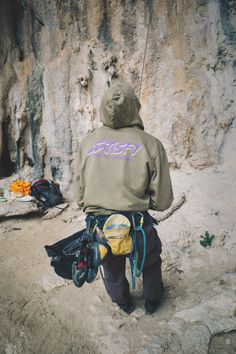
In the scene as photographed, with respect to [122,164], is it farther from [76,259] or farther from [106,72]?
[106,72]

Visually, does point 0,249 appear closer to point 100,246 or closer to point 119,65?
point 100,246

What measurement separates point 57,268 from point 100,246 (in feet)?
1.51

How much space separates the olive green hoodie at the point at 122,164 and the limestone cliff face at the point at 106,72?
124 inches

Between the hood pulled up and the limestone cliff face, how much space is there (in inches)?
126

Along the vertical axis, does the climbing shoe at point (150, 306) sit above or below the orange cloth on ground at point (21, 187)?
above

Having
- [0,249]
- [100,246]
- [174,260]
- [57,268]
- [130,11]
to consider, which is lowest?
[0,249]

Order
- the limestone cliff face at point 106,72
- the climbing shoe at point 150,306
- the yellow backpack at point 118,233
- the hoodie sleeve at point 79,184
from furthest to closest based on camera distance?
the limestone cliff face at point 106,72 < the climbing shoe at point 150,306 < the hoodie sleeve at point 79,184 < the yellow backpack at point 118,233

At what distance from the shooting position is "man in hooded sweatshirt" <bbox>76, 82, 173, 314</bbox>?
100 inches

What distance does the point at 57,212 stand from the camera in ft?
20.2

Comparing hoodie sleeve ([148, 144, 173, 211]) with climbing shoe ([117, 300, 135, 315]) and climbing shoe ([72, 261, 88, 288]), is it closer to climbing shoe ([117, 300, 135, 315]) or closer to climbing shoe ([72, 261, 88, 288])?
climbing shoe ([72, 261, 88, 288])

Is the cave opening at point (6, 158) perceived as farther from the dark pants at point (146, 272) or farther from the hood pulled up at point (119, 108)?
the dark pants at point (146, 272)

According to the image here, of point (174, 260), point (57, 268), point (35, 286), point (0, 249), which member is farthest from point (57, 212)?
point (57, 268)

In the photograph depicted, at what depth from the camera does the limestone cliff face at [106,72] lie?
5367 mm

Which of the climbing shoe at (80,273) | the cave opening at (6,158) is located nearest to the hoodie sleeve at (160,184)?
the climbing shoe at (80,273)
